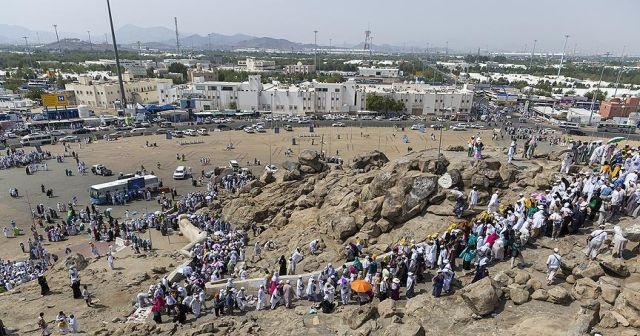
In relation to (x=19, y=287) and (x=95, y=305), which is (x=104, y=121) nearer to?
(x=19, y=287)

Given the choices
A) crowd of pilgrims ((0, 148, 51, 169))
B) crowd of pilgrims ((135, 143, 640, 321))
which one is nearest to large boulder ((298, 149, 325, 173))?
crowd of pilgrims ((135, 143, 640, 321))

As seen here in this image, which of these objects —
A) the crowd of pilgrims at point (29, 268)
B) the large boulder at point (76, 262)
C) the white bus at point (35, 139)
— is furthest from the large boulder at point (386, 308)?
the white bus at point (35, 139)

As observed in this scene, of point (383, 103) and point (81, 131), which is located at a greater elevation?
point (383, 103)

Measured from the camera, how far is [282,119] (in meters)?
81.4

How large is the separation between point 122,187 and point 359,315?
3157cm

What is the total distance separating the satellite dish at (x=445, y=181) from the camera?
2047cm

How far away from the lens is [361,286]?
14031 mm

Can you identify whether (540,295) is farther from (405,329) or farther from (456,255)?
(405,329)

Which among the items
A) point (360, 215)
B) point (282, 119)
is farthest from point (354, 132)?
point (360, 215)

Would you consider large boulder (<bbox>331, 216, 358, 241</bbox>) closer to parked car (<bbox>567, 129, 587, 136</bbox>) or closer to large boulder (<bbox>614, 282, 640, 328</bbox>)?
large boulder (<bbox>614, 282, 640, 328</bbox>)

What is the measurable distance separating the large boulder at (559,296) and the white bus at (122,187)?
116ft

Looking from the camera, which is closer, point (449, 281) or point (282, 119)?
point (449, 281)

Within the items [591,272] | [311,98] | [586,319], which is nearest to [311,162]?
[591,272]

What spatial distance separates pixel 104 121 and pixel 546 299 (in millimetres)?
80084
